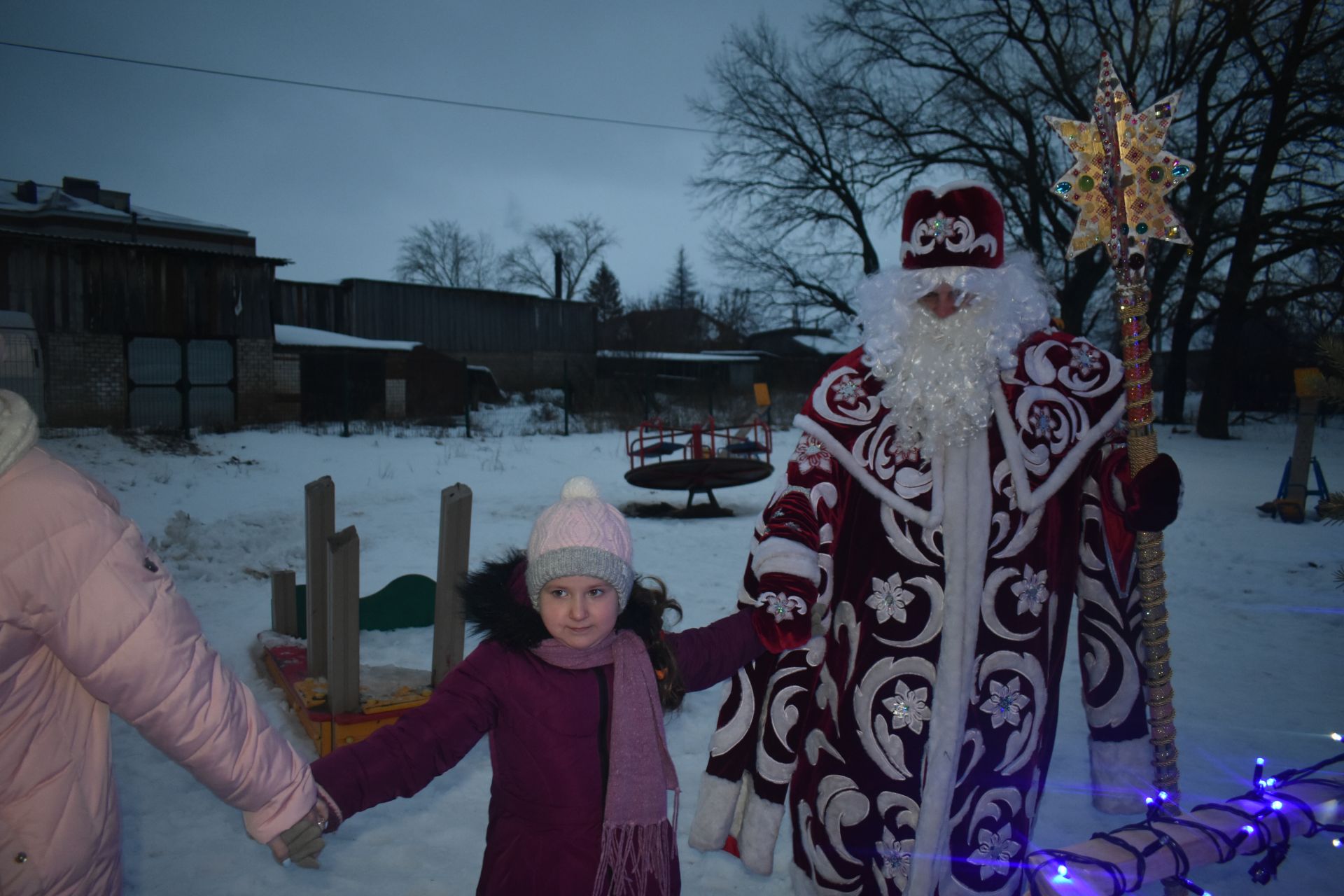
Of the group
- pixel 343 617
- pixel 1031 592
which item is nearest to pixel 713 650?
pixel 1031 592

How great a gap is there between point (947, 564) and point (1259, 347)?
121 ft

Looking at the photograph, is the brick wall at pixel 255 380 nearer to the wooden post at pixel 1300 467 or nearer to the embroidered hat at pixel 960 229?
the wooden post at pixel 1300 467

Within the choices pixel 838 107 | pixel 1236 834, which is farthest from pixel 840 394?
pixel 838 107

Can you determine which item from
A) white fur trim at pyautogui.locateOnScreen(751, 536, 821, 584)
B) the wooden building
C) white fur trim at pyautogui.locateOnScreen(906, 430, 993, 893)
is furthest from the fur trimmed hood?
the wooden building

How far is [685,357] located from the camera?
32688mm

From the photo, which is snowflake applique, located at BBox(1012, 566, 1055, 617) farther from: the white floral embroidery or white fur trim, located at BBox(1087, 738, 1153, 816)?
the white floral embroidery

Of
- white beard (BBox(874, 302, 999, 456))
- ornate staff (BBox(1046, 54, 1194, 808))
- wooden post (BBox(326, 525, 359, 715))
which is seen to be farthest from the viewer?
wooden post (BBox(326, 525, 359, 715))

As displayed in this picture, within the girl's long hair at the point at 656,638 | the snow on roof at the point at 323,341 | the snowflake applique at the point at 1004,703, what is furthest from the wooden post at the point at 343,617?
the snow on roof at the point at 323,341

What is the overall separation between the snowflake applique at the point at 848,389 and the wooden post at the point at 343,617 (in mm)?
2060

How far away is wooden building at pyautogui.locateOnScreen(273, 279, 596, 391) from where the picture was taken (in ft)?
79.9

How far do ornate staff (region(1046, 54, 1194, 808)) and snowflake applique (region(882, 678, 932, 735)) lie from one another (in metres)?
0.71

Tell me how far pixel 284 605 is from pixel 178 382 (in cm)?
1439

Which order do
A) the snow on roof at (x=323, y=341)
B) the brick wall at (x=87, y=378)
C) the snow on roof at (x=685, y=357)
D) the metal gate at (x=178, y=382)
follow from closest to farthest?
the brick wall at (x=87, y=378)
the metal gate at (x=178, y=382)
the snow on roof at (x=323, y=341)
the snow on roof at (x=685, y=357)

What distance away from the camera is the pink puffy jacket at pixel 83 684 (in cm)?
136
